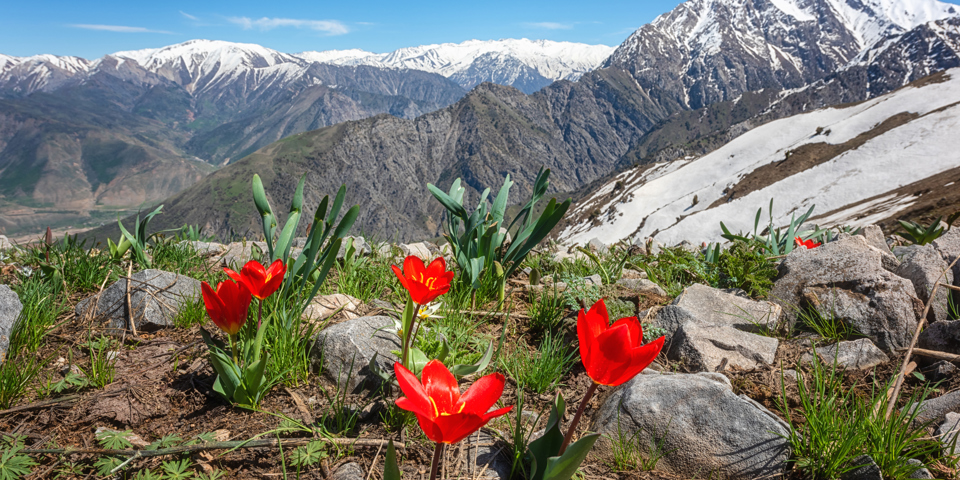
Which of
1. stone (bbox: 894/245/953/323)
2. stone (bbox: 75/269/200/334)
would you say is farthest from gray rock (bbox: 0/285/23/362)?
stone (bbox: 894/245/953/323)

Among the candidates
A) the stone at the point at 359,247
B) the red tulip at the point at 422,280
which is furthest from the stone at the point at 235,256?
the red tulip at the point at 422,280

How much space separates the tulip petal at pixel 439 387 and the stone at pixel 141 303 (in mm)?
2443

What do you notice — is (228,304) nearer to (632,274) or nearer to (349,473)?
(349,473)

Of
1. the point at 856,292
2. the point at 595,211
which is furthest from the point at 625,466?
the point at 595,211

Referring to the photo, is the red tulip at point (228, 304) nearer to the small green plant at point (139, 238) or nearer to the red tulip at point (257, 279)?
the red tulip at point (257, 279)

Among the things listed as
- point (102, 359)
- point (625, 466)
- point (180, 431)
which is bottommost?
point (625, 466)

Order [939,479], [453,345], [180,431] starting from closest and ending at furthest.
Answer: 1. [939,479]
2. [180,431]
3. [453,345]

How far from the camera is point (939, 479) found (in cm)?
153

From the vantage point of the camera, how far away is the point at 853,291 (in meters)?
2.86

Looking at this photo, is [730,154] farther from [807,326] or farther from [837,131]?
[807,326]

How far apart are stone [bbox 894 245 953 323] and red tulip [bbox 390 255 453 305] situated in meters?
2.96

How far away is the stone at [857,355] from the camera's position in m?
2.45

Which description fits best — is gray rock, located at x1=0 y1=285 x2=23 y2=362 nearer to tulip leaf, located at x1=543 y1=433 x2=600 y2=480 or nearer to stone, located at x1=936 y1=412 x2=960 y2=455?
tulip leaf, located at x1=543 y1=433 x2=600 y2=480

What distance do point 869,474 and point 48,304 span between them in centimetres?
442
